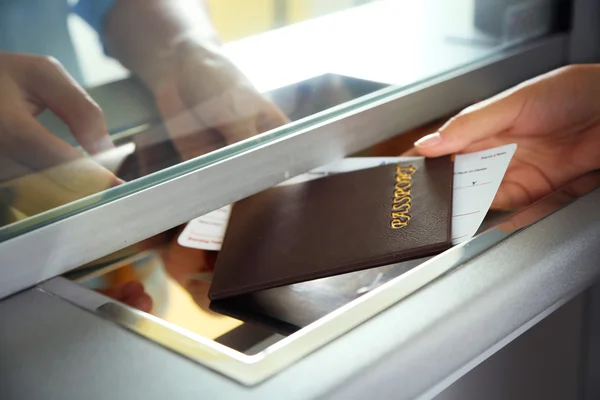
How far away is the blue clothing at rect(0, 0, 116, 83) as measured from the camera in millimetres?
451

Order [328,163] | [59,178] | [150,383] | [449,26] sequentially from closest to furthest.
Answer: [150,383]
[59,178]
[328,163]
[449,26]

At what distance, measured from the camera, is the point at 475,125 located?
25.5 inches

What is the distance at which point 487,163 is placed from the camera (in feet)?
1.88

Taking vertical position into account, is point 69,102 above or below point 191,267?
above

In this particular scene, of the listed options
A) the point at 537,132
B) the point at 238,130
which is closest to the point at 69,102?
the point at 238,130

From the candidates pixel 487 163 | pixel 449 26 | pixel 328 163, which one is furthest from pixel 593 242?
pixel 449 26

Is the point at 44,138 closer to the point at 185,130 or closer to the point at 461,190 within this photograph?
the point at 185,130

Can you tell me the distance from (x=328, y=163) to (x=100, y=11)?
0.81 feet

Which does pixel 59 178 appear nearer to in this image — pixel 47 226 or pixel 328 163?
pixel 47 226

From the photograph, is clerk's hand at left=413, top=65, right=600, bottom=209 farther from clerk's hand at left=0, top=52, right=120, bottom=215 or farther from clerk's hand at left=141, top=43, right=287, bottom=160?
clerk's hand at left=0, top=52, right=120, bottom=215

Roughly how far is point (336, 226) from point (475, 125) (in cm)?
20

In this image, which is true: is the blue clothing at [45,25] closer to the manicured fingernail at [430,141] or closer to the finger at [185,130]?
the finger at [185,130]

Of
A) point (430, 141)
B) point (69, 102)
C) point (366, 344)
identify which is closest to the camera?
point (366, 344)

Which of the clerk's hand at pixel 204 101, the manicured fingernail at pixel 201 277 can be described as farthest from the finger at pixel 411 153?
the manicured fingernail at pixel 201 277
